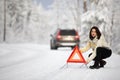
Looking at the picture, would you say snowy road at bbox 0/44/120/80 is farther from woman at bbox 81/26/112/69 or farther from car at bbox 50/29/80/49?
car at bbox 50/29/80/49

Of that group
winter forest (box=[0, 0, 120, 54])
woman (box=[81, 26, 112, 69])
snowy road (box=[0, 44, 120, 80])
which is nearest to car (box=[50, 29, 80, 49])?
winter forest (box=[0, 0, 120, 54])

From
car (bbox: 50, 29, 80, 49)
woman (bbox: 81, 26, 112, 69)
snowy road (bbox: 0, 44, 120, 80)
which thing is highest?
woman (bbox: 81, 26, 112, 69)

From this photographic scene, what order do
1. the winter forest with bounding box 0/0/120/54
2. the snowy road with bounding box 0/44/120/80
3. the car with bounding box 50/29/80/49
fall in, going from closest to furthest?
the snowy road with bounding box 0/44/120/80
the car with bounding box 50/29/80/49
the winter forest with bounding box 0/0/120/54

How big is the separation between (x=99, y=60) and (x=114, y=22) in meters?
31.7

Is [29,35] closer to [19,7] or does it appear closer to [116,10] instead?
[19,7]

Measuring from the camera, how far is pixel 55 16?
93.8 metres

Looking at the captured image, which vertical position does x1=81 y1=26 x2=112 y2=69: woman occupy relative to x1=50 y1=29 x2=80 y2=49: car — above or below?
above

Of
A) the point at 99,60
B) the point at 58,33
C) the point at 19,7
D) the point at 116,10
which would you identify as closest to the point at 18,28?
the point at 19,7

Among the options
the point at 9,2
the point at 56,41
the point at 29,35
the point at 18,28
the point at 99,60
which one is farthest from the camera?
the point at 29,35

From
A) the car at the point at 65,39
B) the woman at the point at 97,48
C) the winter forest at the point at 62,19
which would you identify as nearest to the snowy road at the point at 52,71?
the woman at the point at 97,48

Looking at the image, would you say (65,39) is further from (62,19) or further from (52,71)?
(62,19)

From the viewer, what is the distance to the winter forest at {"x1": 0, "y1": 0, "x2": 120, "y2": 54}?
39.9 m

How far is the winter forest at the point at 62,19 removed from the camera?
39875 millimetres

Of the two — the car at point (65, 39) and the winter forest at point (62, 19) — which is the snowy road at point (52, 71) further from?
the winter forest at point (62, 19)
